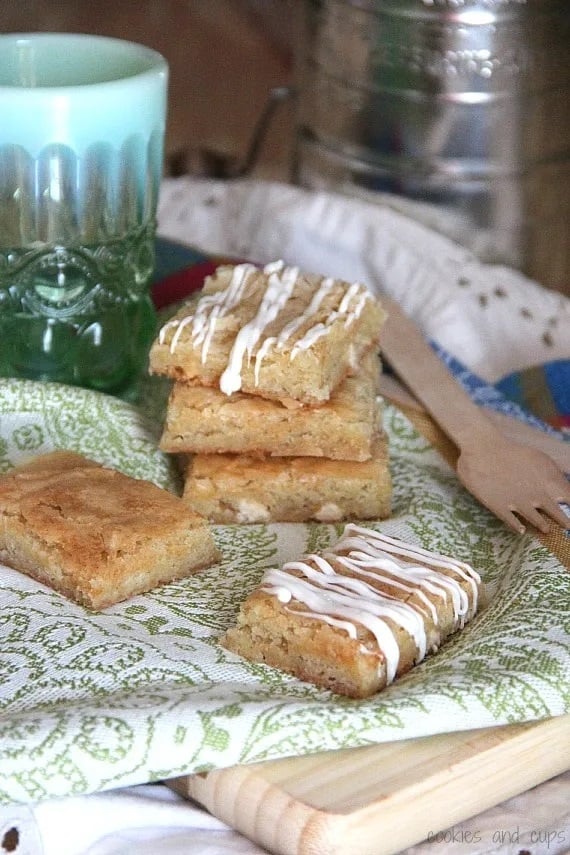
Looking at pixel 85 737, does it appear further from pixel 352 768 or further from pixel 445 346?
pixel 445 346

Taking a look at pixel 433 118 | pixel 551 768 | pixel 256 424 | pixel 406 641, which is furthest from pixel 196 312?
pixel 433 118

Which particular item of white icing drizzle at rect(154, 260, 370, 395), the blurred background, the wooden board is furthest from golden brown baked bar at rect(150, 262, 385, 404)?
the blurred background

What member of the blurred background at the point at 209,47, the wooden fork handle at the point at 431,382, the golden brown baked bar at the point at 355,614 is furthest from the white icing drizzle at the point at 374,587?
the blurred background at the point at 209,47

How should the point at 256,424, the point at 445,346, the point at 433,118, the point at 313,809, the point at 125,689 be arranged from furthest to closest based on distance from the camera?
the point at 433,118 → the point at 445,346 → the point at 256,424 → the point at 125,689 → the point at 313,809

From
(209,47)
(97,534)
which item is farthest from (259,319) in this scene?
(209,47)

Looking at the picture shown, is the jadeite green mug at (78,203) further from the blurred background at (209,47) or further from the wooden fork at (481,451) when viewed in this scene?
the blurred background at (209,47)

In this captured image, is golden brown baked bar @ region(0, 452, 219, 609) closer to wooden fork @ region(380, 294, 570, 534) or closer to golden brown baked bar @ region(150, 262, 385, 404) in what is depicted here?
golden brown baked bar @ region(150, 262, 385, 404)
